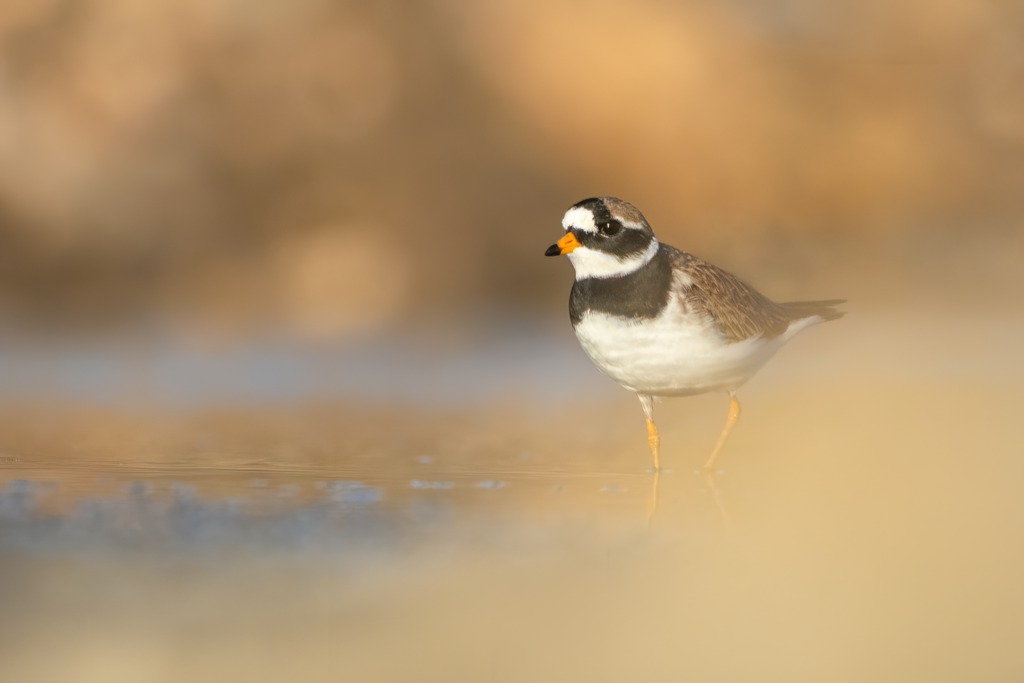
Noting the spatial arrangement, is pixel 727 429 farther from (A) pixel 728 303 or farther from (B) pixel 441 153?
(B) pixel 441 153

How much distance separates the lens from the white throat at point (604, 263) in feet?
20.7

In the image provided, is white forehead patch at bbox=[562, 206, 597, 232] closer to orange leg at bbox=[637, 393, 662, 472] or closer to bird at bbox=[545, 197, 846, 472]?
bird at bbox=[545, 197, 846, 472]

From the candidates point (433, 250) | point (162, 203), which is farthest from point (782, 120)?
point (162, 203)

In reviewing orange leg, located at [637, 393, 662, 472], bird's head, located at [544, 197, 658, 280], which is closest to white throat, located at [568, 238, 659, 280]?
bird's head, located at [544, 197, 658, 280]

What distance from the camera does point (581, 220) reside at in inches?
252

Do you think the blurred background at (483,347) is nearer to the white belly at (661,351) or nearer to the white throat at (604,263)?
the white belly at (661,351)

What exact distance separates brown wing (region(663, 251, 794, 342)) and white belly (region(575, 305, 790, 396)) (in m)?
0.07

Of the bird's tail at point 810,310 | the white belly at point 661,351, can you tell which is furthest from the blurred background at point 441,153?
the white belly at point 661,351

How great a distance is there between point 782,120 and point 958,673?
1141 cm

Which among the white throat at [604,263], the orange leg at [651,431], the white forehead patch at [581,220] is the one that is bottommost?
the orange leg at [651,431]

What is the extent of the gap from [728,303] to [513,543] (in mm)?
2179

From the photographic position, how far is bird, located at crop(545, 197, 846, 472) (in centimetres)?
619

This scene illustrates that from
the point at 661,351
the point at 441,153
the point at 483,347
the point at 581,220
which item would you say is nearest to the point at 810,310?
the point at 661,351

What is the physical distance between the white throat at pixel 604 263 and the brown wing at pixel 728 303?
25 centimetres
